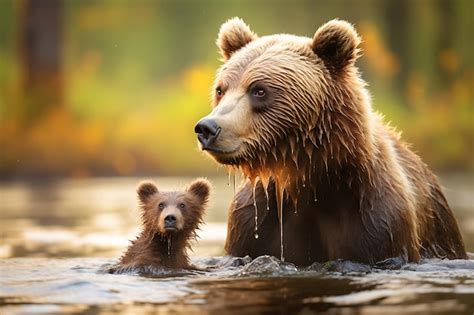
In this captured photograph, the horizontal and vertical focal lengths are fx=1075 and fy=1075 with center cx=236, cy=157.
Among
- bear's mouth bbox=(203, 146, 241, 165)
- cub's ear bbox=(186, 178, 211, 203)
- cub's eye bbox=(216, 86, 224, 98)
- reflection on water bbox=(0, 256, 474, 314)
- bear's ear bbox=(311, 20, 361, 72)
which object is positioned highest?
bear's ear bbox=(311, 20, 361, 72)

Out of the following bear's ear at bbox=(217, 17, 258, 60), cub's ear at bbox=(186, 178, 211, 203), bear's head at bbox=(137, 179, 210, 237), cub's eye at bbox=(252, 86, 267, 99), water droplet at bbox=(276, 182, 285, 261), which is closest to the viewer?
cub's eye at bbox=(252, 86, 267, 99)

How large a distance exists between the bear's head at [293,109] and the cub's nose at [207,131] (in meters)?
0.16

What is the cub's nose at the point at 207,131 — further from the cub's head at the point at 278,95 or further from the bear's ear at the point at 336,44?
the bear's ear at the point at 336,44

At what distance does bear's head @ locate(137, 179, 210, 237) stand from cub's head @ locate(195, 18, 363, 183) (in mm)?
1347

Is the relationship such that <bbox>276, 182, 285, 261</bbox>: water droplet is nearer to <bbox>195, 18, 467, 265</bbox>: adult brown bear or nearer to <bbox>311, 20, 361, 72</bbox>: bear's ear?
<bbox>195, 18, 467, 265</bbox>: adult brown bear

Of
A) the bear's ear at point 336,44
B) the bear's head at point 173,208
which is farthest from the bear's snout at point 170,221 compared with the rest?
the bear's ear at point 336,44

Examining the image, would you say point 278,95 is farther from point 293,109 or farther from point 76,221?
point 76,221

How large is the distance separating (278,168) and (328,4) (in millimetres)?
23967

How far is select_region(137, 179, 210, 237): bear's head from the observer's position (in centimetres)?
873

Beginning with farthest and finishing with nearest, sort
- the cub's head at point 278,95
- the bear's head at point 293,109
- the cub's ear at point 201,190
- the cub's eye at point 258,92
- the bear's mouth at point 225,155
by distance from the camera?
the cub's ear at point 201,190, the cub's eye at point 258,92, the bear's head at point 293,109, the cub's head at point 278,95, the bear's mouth at point 225,155

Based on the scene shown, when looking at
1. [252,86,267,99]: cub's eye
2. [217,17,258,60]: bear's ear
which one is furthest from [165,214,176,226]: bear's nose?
[252,86,267,99]: cub's eye

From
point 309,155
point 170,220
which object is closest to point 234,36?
point 309,155

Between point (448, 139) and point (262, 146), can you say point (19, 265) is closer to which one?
point (262, 146)

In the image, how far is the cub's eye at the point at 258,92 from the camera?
7.54 meters
